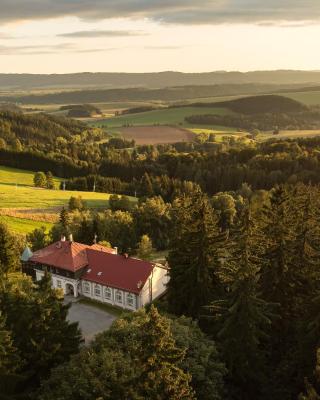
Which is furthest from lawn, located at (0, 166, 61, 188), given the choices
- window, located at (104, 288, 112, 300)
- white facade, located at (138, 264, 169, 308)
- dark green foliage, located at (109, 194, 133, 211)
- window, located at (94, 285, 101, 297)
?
white facade, located at (138, 264, 169, 308)

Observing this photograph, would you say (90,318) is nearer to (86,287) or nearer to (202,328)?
(86,287)

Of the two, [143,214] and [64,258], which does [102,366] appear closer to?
[64,258]

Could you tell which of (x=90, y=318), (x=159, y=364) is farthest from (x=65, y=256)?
(x=159, y=364)

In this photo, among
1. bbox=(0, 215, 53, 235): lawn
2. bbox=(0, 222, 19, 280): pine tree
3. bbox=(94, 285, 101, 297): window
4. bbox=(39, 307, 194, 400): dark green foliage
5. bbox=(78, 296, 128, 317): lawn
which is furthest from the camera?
bbox=(0, 215, 53, 235): lawn

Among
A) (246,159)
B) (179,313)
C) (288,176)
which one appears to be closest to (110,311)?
(179,313)

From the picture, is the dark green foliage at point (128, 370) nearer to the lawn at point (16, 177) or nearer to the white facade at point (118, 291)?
the white facade at point (118, 291)

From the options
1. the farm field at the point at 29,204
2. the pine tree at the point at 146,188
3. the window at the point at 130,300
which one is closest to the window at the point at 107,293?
the window at the point at 130,300

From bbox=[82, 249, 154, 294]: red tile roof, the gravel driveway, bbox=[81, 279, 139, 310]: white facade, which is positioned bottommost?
the gravel driveway

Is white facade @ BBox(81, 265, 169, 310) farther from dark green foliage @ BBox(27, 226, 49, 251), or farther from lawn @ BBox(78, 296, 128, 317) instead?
dark green foliage @ BBox(27, 226, 49, 251)
